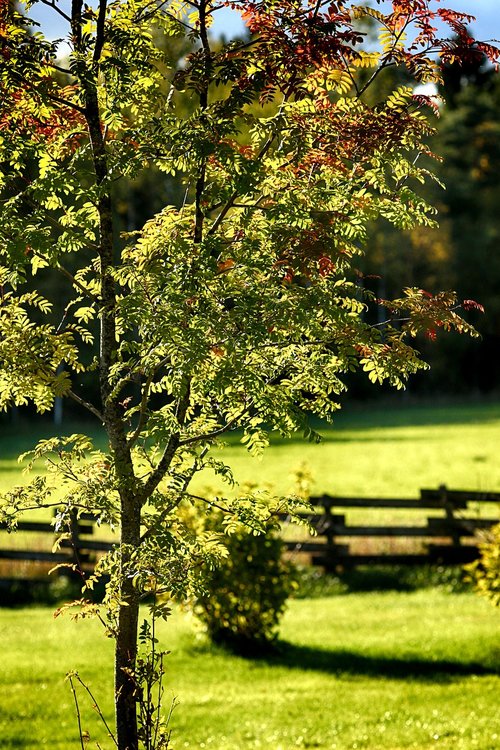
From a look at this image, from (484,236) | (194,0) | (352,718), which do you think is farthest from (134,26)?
(484,236)

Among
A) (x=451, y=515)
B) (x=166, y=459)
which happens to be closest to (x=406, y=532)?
(x=451, y=515)

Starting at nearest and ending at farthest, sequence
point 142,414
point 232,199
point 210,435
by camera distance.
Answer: point 232,199 < point 142,414 < point 210,435

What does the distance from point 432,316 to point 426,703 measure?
221 inches

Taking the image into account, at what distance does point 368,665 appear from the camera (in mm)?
11781

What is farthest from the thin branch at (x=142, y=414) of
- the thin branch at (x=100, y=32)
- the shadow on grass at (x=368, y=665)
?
the shadow on grass at (x=368, y=665)

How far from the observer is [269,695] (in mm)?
10562

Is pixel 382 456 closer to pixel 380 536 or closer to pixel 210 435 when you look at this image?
pixel 380 536

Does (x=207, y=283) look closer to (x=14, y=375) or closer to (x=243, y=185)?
(x=243, y=185)

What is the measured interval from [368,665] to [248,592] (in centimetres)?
164

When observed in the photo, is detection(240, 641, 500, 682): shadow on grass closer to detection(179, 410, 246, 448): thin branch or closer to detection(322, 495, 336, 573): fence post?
detection(322, 495, 336, 573): fence post

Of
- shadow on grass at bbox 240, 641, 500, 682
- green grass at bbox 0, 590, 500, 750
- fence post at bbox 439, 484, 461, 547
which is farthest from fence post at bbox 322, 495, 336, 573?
shadow on grass at bbox 240, 641, 500, 682

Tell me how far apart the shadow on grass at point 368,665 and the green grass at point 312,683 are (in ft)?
0.05

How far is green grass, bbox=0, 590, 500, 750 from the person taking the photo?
364 inches

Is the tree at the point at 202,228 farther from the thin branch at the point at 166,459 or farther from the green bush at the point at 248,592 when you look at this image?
the green bush at the point at 248,592
